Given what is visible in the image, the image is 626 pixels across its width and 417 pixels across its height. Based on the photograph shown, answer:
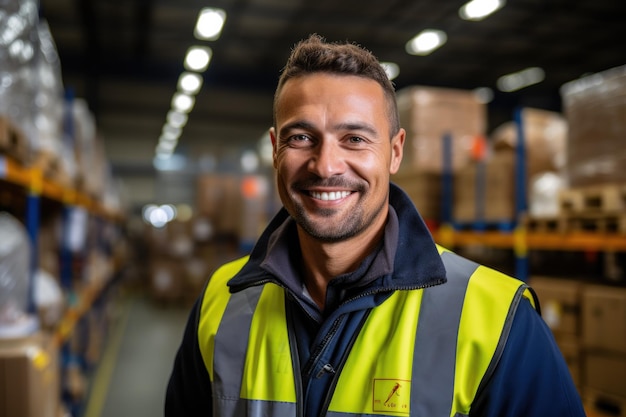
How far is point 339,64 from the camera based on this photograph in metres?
1.57

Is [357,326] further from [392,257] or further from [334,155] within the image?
[334,155]

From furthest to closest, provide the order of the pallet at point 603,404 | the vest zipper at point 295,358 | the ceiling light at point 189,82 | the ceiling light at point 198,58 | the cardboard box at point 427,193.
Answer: the ceiling light at point 189,82 < the ceiling light at point 198,58 < the cardboard box at point 427,193 < the pallet at point 603,404 < the vest zipper at point 295,358

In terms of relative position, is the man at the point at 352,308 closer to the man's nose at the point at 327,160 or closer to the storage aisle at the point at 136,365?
the man's nose at the point at 327,160

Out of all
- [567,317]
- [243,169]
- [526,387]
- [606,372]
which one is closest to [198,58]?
[243,169]

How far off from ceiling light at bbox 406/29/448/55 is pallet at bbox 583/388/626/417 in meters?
9.66

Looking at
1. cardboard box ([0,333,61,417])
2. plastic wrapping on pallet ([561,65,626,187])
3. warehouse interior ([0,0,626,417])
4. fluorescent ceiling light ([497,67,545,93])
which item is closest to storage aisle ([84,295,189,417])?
warehouse interior ([0,0,626,417])

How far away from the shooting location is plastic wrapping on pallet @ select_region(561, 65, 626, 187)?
3453 millimetres

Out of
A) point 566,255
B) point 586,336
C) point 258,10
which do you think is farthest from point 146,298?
point 586,336

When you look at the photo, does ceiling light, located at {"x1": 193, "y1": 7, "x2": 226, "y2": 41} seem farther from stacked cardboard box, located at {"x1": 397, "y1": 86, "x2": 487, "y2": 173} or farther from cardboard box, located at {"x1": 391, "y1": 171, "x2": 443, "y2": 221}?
cardboard box, located at {"x1": 391, "y1": 171, "x2": 443, "y2": 221}

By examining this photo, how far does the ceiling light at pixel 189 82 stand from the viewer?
13.3m

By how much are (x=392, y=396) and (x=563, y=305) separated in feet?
9.61

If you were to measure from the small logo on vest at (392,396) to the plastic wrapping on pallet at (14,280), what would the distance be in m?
2.24

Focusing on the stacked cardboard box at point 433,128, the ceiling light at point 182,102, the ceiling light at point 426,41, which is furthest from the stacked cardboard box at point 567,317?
the ceiling light at point 182,102

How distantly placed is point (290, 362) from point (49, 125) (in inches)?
119
